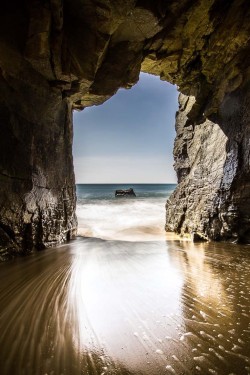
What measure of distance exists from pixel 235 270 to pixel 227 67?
7.01 metres

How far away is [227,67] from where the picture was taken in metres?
8.23

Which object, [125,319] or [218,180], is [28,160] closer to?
[125,319]

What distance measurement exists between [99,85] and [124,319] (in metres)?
7.27

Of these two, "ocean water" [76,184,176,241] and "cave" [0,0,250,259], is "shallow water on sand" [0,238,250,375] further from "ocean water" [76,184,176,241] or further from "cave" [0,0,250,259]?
"ocean water" [76,184,176,241]


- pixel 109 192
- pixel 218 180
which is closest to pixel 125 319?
pixel 218 180

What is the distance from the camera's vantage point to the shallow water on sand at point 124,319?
78.4 inches

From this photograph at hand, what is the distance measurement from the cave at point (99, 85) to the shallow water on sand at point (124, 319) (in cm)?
243

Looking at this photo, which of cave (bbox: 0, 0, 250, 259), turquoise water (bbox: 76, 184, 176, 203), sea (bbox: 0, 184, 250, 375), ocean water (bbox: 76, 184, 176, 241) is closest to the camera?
sea (bbox: 0, 184, 250, 375)

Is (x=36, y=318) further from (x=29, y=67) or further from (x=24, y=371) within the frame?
(x=29, y=67)

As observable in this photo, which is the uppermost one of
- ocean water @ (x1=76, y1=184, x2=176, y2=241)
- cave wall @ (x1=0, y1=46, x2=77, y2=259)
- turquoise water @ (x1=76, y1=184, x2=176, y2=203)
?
cave wall @ (x1=0, y1=46, x2=77, y2=259)

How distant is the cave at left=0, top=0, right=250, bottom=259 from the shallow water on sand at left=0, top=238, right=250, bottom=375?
243cm

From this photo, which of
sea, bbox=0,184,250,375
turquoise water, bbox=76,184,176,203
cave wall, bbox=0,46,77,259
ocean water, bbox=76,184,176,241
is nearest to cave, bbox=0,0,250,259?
cave wall, bbox=0,46,77,259

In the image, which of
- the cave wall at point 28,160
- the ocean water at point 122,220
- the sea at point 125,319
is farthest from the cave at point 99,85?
the ocean water at point 122,220

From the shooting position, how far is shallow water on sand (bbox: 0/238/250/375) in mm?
1992
